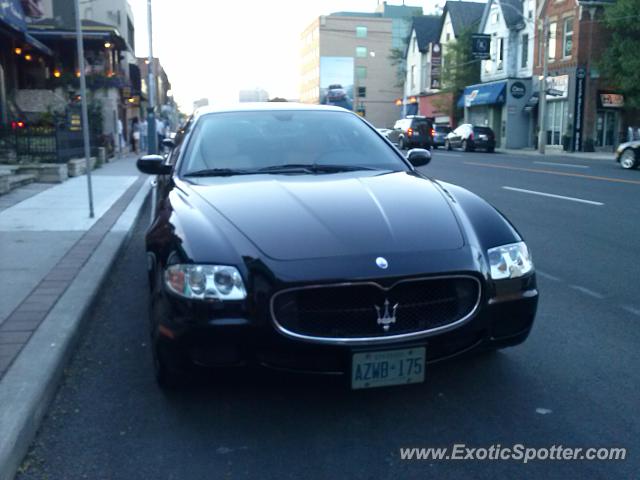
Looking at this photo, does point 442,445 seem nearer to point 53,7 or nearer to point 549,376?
point 549,376

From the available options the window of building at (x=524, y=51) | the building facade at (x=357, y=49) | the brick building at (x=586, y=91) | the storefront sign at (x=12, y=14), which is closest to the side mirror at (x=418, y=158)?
the storefront sign at (x=12, y=14)

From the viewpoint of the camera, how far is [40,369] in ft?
12.5

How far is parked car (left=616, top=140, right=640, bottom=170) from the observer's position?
21.7m

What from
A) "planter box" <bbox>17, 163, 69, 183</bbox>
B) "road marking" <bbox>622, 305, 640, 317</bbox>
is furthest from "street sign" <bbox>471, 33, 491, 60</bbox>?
"road marking" <bbox>622, 305, 640, 317</bbox>

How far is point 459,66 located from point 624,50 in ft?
53.4

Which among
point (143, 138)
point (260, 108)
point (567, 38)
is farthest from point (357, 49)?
point (260, 108)

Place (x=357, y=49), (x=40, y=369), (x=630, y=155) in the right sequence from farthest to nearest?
(x=357, y=49) → (x=630, y=155) → (x=40, y=369)

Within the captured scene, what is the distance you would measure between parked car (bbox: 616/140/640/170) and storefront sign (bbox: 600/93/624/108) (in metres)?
14.7

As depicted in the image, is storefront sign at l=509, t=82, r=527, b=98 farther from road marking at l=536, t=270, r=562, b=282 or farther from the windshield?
the windshield

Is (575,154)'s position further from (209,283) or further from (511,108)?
(209,283)

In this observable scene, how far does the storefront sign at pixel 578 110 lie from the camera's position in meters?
35.6

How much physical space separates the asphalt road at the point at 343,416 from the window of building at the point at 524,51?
3951 centimetres

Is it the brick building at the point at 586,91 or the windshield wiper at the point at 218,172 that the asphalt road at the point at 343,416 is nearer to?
the windshield wiper at the point at 218,172

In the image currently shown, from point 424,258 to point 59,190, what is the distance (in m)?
11.4
